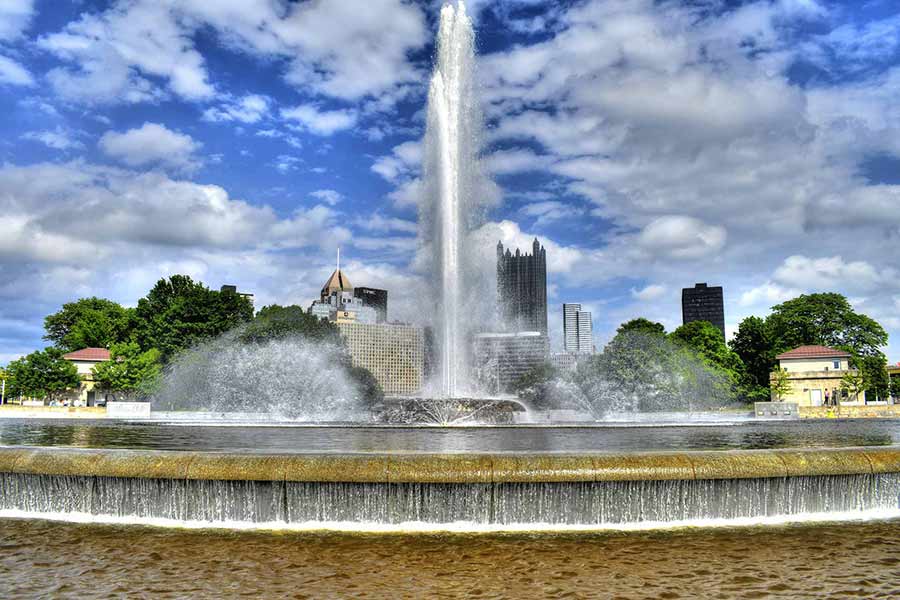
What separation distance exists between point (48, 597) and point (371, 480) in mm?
4047

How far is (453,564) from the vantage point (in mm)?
7812

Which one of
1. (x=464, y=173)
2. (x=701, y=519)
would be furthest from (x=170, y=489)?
(x=464, y=173)

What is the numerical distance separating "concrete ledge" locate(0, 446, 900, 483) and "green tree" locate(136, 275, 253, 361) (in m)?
55.7

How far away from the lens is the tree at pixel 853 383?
73269 mm

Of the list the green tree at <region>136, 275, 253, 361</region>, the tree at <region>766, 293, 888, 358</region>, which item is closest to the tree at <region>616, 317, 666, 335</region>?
the tree at <region>766, 293, 888, 358</region>

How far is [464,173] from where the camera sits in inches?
1435

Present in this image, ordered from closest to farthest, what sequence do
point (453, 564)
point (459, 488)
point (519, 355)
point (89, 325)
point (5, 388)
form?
point (453, 564), point (459, 488), point (5, 388), point (519, 355), point (89, 325)

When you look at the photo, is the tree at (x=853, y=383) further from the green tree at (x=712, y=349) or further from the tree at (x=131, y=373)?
the tree at (x=131, y=373)

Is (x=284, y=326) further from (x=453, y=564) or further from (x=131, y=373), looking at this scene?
(x=453, y=564)

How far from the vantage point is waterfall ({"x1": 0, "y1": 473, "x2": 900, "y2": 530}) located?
9.80 meters

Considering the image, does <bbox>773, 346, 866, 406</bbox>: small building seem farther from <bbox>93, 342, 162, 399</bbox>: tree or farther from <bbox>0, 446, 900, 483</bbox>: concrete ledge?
<bbox>0, 446, 900, 483</bbox>: concrete ledge

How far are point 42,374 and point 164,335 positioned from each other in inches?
708

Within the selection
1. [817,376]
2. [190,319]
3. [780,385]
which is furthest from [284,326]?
[817,376]

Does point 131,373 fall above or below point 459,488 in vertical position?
above
